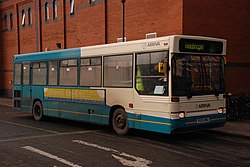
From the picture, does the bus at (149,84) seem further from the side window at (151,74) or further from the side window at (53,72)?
the side window at (53,72)

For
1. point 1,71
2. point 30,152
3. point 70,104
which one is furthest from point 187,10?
point 1,71

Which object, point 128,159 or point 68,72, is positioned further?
point 68,72

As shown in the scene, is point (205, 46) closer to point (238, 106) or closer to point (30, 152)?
point (238, 106)

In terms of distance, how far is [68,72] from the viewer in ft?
42.4

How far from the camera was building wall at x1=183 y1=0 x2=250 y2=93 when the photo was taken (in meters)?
15.6

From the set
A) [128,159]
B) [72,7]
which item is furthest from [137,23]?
[128,159]

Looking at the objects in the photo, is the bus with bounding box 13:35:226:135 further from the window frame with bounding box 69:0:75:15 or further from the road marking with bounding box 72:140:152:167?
the window frame with bounding box 69:0:75:15

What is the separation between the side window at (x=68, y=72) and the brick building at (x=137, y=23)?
5398mm

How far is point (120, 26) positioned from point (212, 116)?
1086cm

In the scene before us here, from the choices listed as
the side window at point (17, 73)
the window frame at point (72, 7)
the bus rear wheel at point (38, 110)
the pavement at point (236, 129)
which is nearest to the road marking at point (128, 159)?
the pavement at point (236, 129)

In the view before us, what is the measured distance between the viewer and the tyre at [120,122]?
10.8 metres

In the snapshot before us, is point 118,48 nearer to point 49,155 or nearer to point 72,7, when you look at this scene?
point 49,155

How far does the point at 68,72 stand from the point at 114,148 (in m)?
5.01

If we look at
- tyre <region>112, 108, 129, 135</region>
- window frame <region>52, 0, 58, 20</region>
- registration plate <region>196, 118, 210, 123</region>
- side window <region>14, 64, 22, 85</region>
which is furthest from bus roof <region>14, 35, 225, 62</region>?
window frame <region>52, 0, 58, 20</region>
